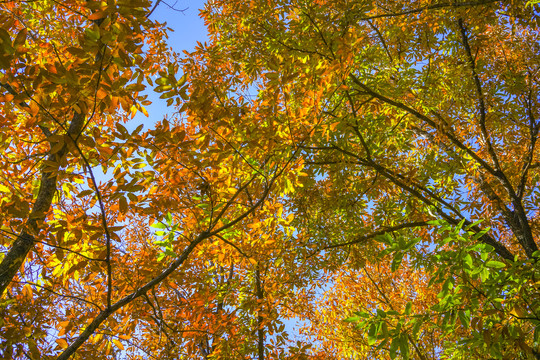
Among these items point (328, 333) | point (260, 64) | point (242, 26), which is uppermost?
point (242, 26)

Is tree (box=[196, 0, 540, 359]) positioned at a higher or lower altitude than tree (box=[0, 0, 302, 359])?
higher

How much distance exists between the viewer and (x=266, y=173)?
3.00 meters

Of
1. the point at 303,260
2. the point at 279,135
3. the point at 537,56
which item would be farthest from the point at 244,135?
the point at 537,56

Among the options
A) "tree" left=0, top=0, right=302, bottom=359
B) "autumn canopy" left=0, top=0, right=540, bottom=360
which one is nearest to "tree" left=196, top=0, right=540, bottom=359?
"autumn canopy" left=0, top=0, right=540, bottom=360

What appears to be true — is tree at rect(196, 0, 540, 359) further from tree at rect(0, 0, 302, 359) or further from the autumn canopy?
tree at rect(0, 0, 302, 359)

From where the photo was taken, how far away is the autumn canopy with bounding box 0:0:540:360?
2369 mm

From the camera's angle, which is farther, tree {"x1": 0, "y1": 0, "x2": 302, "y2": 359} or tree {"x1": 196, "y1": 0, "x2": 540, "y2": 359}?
tree {"x1": 196, "y1": 0, "x2": 540, "y2": 359}

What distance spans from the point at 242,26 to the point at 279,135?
3.16 metres

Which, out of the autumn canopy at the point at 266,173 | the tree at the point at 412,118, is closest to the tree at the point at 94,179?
the autumn canopy at the point at 266,173

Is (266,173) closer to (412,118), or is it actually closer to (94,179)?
(94,179)

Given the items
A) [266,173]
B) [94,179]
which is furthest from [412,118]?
[94,179]

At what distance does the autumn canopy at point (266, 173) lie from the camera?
7.77 feet

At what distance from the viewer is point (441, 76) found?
439 cm

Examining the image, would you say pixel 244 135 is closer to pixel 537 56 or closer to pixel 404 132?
pixel 404 132
